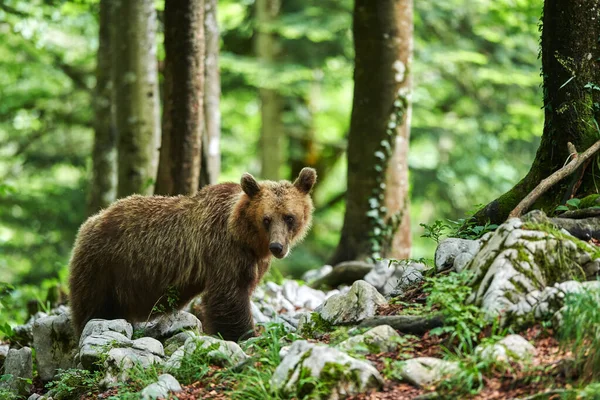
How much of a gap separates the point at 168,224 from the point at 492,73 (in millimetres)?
12176

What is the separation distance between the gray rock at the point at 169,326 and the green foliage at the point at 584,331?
143 inches

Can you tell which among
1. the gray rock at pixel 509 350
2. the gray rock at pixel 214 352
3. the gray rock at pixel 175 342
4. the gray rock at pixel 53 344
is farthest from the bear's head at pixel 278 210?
the gray rock at pixel 509 350

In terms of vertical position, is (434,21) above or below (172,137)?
above

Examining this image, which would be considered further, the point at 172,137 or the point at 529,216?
the point at 172,137

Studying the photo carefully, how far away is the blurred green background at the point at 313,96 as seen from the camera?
17562 millimetres

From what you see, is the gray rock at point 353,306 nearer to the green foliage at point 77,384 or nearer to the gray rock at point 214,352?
A: the gray rock at point 214,352

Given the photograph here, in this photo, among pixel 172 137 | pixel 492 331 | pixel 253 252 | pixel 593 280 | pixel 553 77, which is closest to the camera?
pixel 492 331

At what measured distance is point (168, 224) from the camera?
7.36 meters

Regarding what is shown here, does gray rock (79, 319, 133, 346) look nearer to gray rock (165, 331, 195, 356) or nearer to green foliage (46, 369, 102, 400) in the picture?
gray rock (165, 331, 195, 356)

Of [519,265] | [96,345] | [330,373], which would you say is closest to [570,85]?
[519,265]

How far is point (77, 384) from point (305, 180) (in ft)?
9.37

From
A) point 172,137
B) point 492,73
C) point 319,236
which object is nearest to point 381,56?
point 172,137

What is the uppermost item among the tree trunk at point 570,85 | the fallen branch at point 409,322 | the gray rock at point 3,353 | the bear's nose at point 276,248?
the tree trunk at point 570,85

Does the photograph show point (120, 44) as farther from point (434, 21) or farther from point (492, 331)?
point (434, 21)
